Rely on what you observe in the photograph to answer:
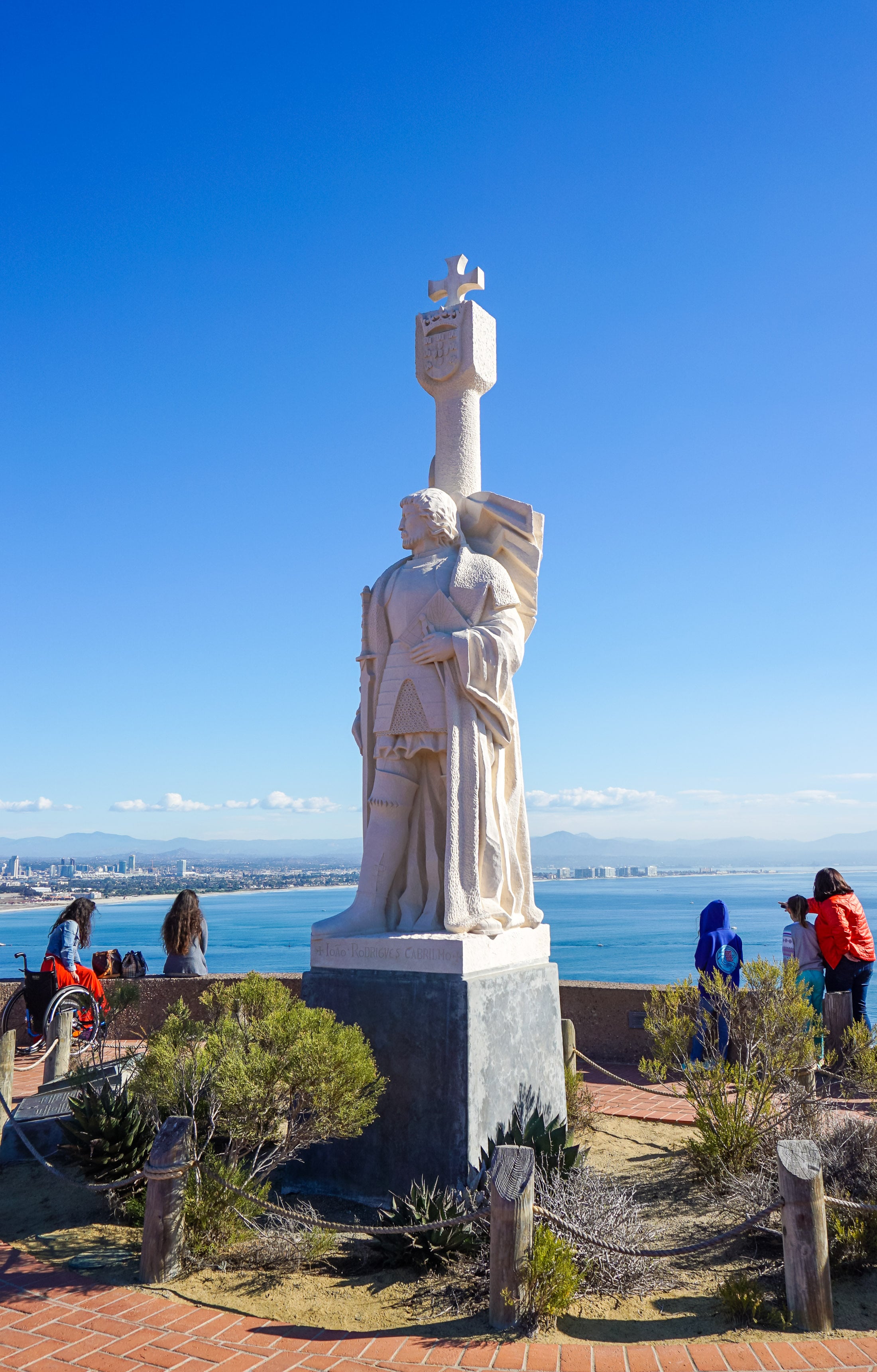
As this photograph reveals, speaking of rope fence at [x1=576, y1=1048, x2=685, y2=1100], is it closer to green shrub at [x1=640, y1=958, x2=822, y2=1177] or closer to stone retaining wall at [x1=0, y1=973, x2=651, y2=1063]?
stone retaining wall at [x1=0, y1=973, x2=651, y2=1063]

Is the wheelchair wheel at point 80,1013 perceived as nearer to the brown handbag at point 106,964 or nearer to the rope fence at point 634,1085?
the brown handbag at point 106,964

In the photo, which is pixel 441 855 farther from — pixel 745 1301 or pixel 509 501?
pixel 745 1301

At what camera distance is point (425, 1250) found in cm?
452

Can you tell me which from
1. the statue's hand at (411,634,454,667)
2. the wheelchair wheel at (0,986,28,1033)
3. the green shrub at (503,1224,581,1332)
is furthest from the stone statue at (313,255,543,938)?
the wheelchair wheel at (0,986,28,1033)

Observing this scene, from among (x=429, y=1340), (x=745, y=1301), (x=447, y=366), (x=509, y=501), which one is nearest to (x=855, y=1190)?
(x=745, y=1301)

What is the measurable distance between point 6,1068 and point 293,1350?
3.68 m

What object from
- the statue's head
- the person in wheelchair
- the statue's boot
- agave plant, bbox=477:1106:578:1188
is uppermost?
the statue's head

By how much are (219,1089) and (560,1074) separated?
2632mm

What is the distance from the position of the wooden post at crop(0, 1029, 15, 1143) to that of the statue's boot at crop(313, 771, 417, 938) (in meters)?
2.45

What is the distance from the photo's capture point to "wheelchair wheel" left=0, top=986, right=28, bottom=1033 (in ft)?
30.4

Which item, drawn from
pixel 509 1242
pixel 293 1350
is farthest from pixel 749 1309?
pixel 293 1350

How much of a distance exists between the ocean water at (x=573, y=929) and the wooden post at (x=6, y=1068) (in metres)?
2.48

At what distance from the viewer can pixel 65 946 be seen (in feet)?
28.8

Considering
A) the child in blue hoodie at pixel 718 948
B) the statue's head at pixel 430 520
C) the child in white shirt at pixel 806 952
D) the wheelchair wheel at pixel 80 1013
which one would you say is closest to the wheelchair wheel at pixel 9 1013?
the wheelchair wheel at pixel 80 1013
